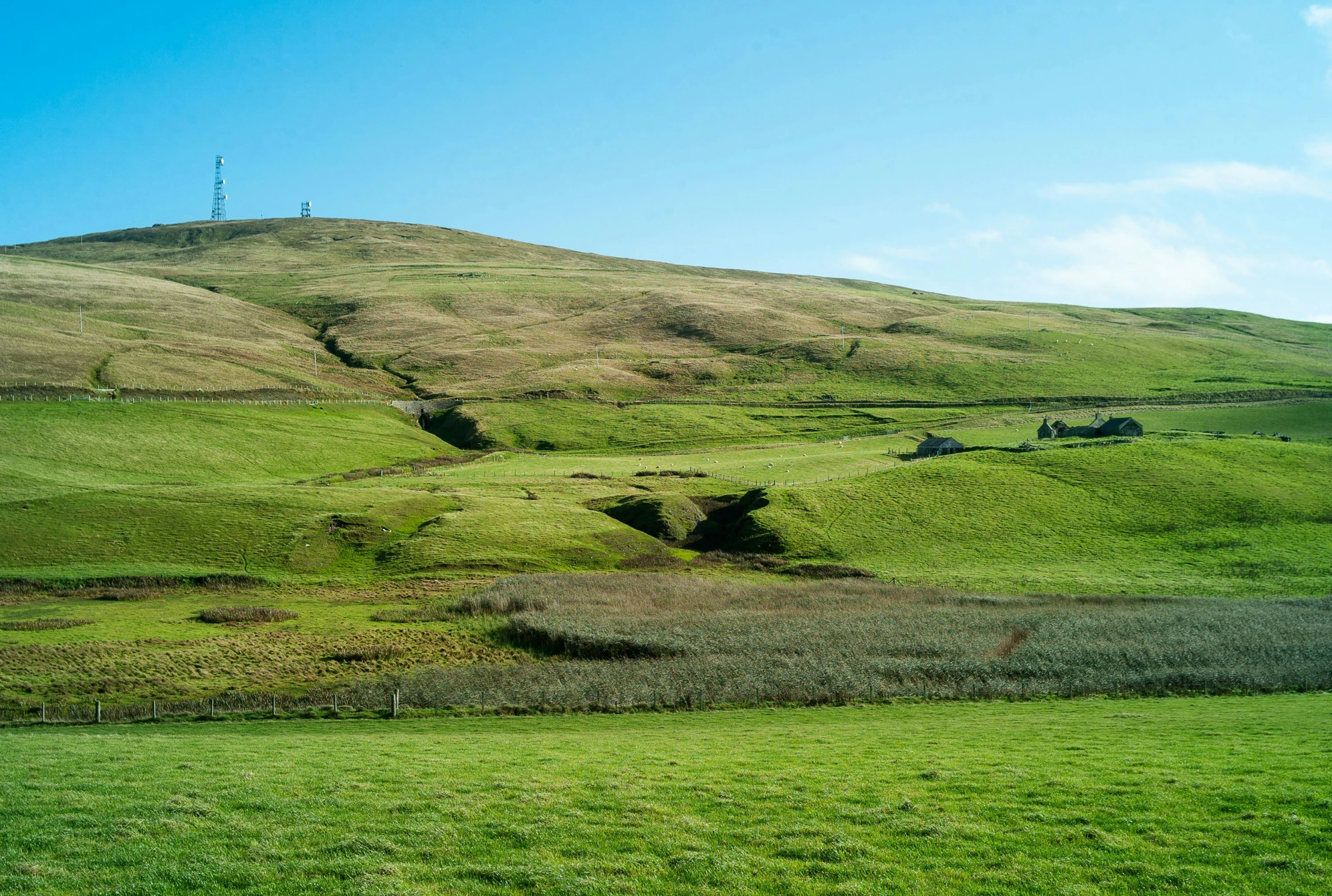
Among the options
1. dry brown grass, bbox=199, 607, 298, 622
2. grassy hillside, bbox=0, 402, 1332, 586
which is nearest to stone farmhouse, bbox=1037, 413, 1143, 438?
grassy hillside, bbox=0, 402, 1332, 586

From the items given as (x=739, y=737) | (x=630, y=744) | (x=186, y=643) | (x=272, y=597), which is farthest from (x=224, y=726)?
(x=272, y=597)

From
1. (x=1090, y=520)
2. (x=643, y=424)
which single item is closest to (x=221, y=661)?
(x=1090, y=520)

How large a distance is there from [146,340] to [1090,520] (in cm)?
14395

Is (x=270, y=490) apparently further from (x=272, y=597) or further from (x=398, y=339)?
(x=398, y=339)

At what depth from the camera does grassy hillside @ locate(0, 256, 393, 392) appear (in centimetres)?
11850

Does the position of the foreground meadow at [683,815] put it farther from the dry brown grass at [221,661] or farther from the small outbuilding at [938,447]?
the small outbuilding at [938,447]

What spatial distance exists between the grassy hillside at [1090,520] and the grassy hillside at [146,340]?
94106mm

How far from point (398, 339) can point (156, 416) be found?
86.8 meters

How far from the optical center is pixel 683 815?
16625 mm

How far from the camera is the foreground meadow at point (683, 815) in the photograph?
13.7m

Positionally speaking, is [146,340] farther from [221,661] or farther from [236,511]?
[221,661]

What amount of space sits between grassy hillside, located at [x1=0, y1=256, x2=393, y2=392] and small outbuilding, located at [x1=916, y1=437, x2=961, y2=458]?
90.0 m

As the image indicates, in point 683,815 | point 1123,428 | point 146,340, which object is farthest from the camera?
point 146,340

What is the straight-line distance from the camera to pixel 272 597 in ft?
176
